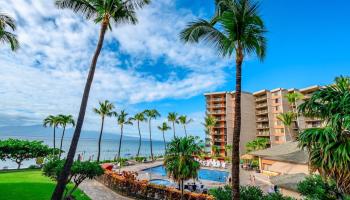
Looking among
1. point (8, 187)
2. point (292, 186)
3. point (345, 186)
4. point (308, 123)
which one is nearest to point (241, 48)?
point (345, 186)

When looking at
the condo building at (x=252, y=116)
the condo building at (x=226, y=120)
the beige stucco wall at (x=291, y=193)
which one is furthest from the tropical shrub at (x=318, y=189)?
the condo building at (x=226, y=120)

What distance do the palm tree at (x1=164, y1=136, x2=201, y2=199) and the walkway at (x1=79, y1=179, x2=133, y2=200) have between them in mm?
6620

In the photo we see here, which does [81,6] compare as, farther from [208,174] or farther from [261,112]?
[261,112]

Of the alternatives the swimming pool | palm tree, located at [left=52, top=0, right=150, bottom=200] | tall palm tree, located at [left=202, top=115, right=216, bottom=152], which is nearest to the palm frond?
palm tree, located at [left=52, top=0, right=150, bottom=200]

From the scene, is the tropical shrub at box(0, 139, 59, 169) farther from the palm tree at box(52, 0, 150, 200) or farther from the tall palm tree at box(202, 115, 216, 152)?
the tall palm tree at box(202, 115, 216, 152)

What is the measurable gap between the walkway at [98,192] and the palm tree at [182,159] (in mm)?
6620

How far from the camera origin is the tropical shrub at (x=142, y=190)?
1880 cm

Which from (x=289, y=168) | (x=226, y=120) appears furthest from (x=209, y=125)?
(x=289, y=168)

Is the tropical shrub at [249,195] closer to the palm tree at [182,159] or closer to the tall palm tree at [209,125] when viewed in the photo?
the palm tree at [182,159]

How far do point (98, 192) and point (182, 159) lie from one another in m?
10.9

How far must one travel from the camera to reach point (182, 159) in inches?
710

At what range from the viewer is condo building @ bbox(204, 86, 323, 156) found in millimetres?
70750

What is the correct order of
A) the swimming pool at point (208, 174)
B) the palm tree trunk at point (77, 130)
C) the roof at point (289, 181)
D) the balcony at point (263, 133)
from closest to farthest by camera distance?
the palm tree trunk at point (77, 130), the roof at point (289, 181), the swimming pool at point (208, 174), the balcony at point (263, 133)

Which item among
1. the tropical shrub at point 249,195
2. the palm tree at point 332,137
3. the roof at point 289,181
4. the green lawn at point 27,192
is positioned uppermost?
the palm tree at point 332,137
